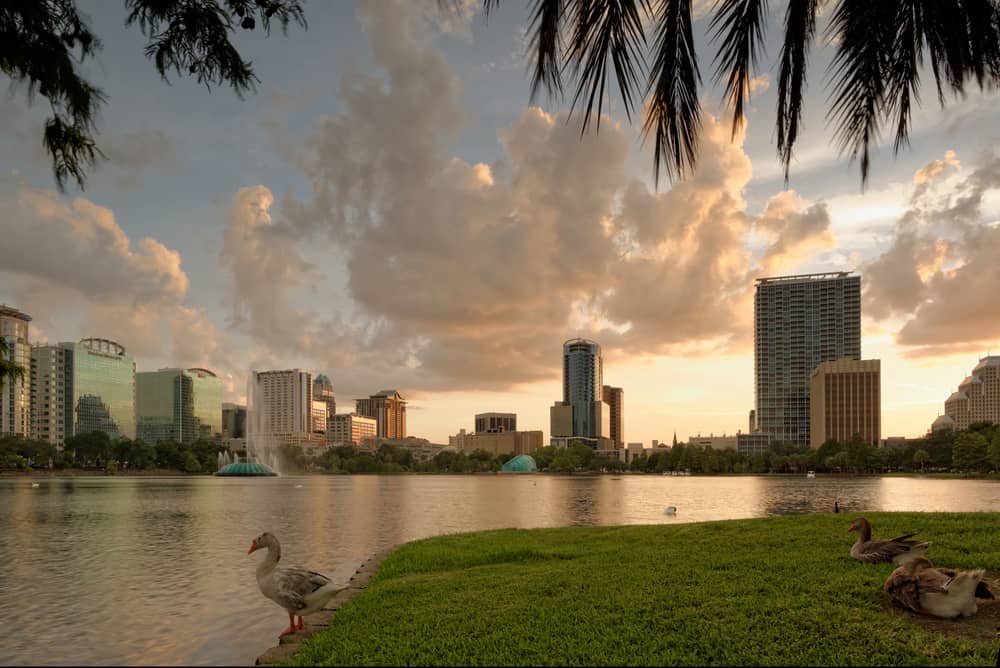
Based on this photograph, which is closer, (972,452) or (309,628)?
(309,628)

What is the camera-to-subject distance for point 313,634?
9.12 meters

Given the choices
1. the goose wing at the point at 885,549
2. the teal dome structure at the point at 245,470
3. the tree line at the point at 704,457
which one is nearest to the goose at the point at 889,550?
the goose wing at the point at 885,549

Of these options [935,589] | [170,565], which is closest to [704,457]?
[170,565]

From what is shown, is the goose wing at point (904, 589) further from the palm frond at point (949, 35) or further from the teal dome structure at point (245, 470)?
the teal dome structure at point (245, 470)

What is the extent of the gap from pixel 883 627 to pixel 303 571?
7123mm

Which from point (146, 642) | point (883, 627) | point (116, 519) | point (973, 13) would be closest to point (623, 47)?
point (973, 13)

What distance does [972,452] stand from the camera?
125 metres

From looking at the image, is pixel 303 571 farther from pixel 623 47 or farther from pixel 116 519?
pixel 116 519

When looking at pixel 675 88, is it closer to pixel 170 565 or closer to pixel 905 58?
pixel 905 58

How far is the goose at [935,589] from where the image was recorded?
8.05m

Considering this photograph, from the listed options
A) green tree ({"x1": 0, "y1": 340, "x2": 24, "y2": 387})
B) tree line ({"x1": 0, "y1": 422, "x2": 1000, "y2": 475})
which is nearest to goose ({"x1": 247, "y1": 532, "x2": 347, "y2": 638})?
green tree ({"x1": 0, "y1": 340, "x2": 24, "y2": 387})

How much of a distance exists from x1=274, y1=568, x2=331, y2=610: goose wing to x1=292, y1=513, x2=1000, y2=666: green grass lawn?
23.8 inches

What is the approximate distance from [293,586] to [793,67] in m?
8.47

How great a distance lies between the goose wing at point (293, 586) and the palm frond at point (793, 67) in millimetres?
8076
